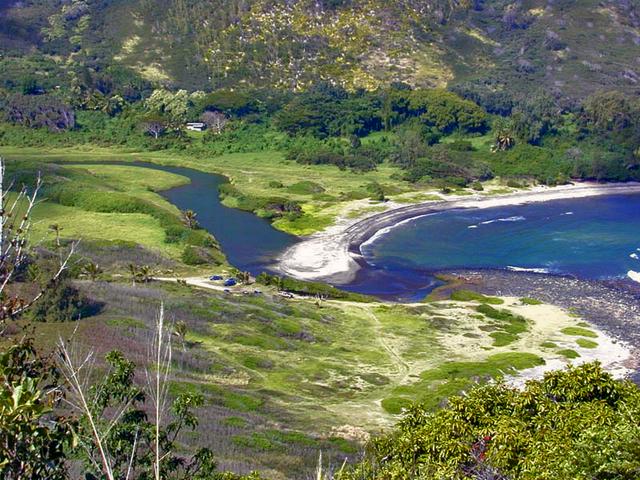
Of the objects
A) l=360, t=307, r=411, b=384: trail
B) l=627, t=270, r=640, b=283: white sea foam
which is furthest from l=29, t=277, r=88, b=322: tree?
l=627, t=270, r=640, b=283: white sea foam

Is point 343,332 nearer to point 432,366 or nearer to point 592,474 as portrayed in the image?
point 432,366

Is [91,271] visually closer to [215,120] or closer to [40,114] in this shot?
[215,120]

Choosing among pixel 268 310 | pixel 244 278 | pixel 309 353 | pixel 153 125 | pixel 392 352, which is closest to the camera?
pixel 309 353

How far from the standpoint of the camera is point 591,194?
13538cm

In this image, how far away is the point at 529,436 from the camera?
865 inches

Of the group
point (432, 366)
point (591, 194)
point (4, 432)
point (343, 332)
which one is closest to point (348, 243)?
point (343, 332)

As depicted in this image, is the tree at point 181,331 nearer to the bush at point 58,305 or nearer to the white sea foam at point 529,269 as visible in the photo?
the bush at point 58,305

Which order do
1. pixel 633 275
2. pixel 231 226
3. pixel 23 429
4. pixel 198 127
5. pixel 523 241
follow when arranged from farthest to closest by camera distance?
1. pixel 198 127
2. pixel 231 226
3. pixel 523 241
4. pixel 633 275
5. pixel 23 429

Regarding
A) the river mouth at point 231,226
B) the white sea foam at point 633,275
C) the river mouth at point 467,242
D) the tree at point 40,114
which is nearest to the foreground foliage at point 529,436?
the river mouth at point 467,242

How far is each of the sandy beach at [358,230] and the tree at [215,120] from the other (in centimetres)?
6759

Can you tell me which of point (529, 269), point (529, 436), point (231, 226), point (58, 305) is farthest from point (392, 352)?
point (231, 226)

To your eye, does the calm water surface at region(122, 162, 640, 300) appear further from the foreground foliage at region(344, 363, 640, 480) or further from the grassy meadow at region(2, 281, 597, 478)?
the foreground foliage at region(344, 363, 640, 480)

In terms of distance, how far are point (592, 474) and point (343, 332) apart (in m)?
48.9

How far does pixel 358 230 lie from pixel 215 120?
82.2 metres
